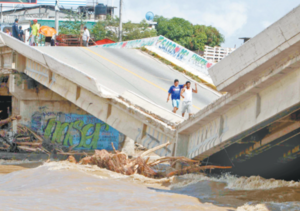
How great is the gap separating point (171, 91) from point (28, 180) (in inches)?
275

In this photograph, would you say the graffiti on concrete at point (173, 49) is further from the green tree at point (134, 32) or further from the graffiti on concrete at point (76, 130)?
the green tree at point (134, 32)

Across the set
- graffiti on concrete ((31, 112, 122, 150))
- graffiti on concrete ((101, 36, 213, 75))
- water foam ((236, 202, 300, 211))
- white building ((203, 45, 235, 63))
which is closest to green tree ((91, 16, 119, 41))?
white building ((203, 45, 235, 63))

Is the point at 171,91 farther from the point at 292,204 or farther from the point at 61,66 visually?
the point at 292,204

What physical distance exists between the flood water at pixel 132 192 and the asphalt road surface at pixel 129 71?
5.77m

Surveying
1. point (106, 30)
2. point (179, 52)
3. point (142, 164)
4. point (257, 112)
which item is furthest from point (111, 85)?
point (106, 30)

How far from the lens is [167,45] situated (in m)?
31.6

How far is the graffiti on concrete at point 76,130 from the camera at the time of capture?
24094 mm

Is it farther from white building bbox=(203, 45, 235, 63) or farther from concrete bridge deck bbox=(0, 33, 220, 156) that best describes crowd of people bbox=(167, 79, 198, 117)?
white building bbox=(203, 45, 235, 63)

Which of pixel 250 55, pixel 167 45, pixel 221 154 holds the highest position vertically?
pixel 167 45

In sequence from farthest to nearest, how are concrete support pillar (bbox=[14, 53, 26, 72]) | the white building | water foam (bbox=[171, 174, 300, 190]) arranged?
1. the white building
2. concrete support pillar (bbox=[14, 53, 26, 72])
3. water foam (bbox=[171, 174, 300, 190])

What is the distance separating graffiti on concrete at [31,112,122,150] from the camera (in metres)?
24.1

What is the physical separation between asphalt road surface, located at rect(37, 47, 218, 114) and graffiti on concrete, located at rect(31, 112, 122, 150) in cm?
303

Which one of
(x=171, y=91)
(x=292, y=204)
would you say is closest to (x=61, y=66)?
(x=171, y=91)

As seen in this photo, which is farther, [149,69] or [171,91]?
[149,69]
